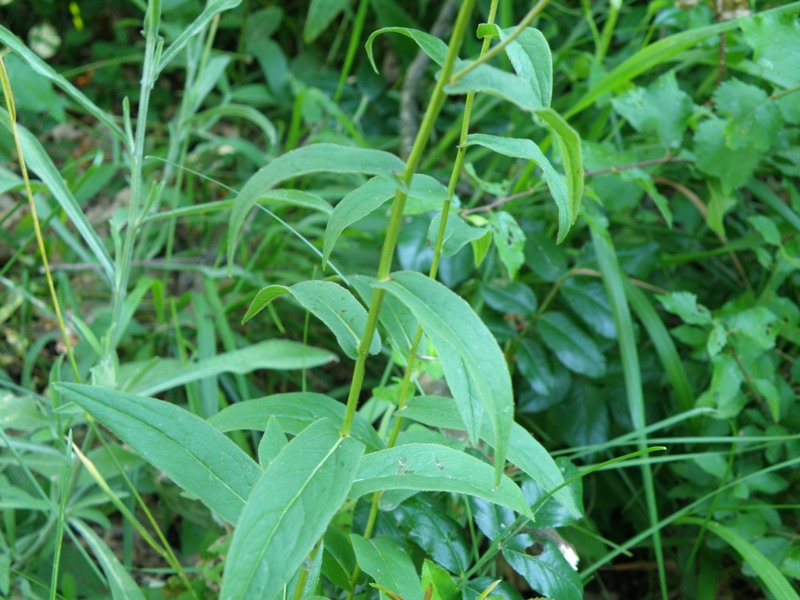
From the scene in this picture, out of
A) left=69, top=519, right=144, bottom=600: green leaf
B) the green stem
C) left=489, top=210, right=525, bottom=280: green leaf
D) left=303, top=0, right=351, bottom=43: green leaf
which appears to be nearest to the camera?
the green stem

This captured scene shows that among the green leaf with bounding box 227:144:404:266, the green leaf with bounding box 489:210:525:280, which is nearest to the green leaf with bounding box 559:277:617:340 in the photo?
the green leaf with bounding box 489:210:525:280

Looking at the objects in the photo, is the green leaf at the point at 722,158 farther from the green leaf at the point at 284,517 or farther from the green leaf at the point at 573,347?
the green leaf at the point at 284,517

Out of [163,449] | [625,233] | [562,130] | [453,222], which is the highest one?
[562,130]

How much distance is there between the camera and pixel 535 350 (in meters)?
1.38

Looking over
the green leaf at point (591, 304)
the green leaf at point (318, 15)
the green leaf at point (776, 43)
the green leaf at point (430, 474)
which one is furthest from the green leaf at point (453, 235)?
the green leaf at point (318, 15)

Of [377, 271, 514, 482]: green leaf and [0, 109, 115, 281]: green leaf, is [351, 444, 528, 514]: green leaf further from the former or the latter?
[0, 109, 115, 281]: green leaf

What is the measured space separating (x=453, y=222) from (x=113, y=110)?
182 centimetres

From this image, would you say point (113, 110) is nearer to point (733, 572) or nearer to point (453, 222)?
point (453, 222)

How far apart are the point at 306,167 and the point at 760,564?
2.88ft

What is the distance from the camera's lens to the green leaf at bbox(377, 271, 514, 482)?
0.51 metres

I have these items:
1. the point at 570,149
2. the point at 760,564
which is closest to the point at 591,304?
the point at 760,564

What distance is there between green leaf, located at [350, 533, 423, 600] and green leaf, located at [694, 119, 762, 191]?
2.91 ft

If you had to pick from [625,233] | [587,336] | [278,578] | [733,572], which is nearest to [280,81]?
[625,233]

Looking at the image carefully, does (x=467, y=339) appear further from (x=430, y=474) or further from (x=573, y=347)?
(x=573, y=347)
